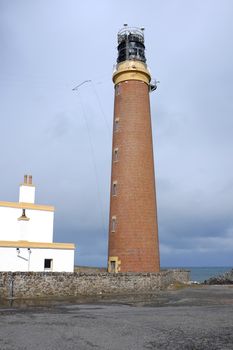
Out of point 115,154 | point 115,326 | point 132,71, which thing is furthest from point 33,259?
point 132,71

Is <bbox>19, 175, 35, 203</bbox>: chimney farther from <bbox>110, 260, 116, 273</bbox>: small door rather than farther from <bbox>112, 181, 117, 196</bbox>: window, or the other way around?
<bbox>110, 260, 116, 273</bbox>: small door

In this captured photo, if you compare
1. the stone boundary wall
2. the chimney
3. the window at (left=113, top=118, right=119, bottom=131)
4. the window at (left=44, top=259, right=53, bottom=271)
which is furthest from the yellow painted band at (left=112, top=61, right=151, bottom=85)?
the stone boundary wall

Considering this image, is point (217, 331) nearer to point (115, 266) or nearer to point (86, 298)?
point (86, 298)

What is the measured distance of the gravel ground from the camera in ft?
38.3

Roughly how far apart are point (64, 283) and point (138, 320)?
10.6 meters

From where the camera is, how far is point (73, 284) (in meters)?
25.8

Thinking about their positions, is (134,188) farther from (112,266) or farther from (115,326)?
(115,326)

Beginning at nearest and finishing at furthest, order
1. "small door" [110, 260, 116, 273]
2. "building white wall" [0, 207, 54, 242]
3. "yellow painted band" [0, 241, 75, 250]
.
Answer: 1. "yellow painted band" [0, 241, 75, 250]
2. "building white wall" [0, 207, 54, 242]
3. "small door" [110, 260, 116, 273]

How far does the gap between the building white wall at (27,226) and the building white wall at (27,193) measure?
35.1 inches

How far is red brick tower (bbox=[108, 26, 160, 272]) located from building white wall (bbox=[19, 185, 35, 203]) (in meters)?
6.20

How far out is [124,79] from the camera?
35.0m

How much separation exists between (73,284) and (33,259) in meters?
4.74

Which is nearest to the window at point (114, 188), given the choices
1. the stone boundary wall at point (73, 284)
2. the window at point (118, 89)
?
the stone boundary wall at point (73, 284)

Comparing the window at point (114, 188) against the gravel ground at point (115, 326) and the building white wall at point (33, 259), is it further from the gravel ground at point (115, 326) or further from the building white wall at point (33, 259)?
the gravel ground at point (115, 326)
